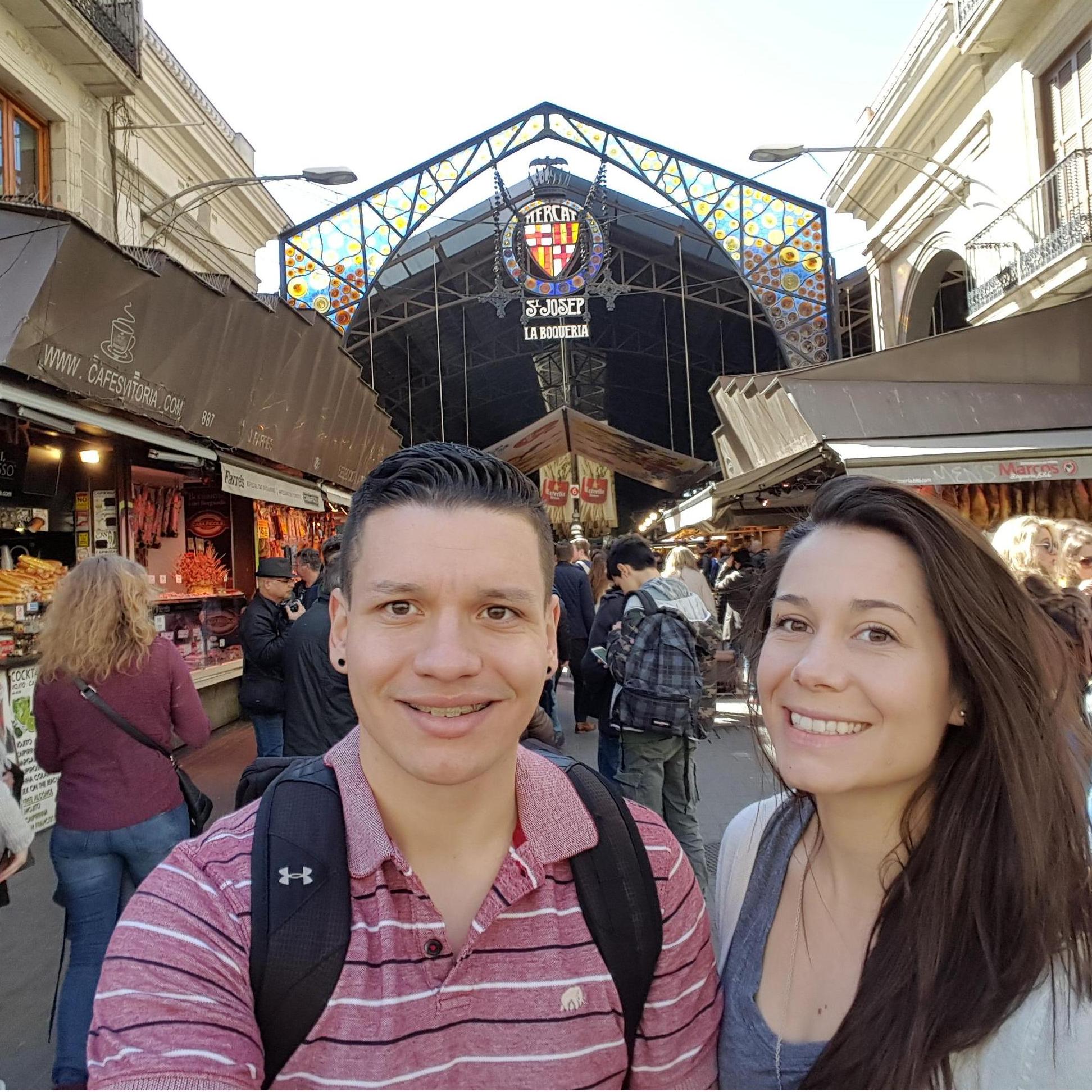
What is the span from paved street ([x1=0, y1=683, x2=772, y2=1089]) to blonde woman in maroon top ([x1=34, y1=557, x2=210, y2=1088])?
340mm

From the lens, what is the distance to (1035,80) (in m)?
11.8

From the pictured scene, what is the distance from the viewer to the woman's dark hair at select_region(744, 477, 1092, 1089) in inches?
53.6

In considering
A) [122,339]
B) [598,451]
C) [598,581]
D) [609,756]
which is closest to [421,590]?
[609,756]

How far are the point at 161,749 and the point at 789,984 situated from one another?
288 centimetres

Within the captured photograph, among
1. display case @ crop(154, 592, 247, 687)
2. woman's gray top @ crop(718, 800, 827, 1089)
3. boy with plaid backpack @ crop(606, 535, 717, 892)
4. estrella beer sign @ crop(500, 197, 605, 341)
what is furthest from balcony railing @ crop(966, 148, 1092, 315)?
display case @ crop(154, 592, 247, 687)

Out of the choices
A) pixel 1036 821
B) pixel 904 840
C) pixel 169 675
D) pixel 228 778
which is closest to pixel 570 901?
pixel 904 840

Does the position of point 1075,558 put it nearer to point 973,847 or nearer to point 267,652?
point 973,847

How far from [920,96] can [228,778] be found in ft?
51.8

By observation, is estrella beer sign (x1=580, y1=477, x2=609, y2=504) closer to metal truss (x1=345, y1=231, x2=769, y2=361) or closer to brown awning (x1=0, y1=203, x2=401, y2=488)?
metal truss (x1=345, y1=231, x2=769, y2=361)

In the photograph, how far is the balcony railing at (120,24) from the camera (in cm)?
989

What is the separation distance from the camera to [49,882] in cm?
504

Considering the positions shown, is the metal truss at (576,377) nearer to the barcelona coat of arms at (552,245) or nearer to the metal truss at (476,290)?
the metal truss at (476,290)

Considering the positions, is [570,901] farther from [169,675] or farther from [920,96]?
[920,96]

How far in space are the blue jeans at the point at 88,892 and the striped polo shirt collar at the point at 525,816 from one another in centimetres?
241
